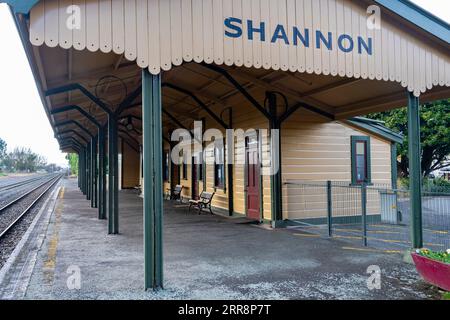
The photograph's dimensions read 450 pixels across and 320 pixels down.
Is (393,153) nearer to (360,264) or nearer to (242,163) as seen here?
(242,163)

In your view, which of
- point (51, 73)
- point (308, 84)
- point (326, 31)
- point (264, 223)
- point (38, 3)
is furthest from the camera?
point (264, 223)

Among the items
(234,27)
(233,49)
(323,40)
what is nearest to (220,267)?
(233,49)

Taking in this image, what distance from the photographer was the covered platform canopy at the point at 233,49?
471 cm

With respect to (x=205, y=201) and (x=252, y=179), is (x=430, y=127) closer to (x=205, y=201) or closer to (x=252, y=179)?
(x=205, y=201)

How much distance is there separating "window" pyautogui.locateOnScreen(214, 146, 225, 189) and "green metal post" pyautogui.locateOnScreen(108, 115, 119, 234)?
4142mm

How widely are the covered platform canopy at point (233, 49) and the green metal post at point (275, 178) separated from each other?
Result: 1.77 feet

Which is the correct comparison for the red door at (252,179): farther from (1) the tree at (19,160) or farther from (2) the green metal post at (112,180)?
(1) the tree at (19,160)

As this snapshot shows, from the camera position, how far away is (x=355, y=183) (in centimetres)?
1110

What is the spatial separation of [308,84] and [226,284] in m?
5.48

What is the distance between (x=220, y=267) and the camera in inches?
233

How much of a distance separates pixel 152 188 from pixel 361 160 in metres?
8.08

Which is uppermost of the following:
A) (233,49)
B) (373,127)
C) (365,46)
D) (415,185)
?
(365,46)

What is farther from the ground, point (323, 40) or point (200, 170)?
point (323, 40)

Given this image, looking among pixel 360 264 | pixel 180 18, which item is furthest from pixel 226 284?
pixel 180 18
